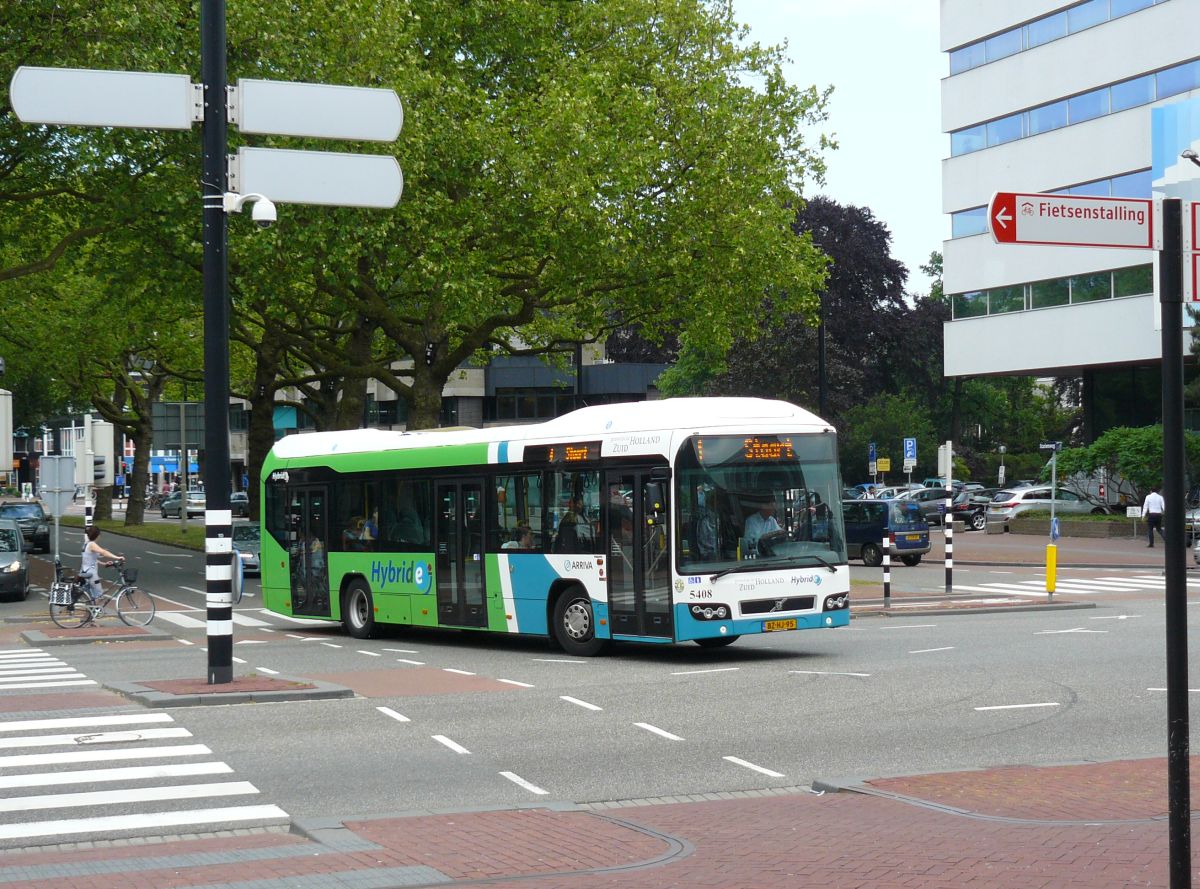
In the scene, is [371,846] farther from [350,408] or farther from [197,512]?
[197,512]

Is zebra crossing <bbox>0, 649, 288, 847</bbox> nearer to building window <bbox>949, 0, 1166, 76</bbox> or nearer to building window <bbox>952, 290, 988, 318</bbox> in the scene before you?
building window <bbox>949, 0, 1166, 76</bbox>

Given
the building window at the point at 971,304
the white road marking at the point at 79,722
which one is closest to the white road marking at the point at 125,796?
the white road marking at the point at 79,722

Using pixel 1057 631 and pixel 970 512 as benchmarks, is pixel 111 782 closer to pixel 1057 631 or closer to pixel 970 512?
pixel 1057 631

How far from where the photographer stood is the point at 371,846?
26.5 ft

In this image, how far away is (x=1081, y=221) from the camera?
569cm

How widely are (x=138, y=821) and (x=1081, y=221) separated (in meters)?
6.40

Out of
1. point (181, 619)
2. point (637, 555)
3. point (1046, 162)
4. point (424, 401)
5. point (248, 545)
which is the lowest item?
point (181, 619)

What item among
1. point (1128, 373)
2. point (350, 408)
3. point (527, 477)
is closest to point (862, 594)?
point (527, 477)

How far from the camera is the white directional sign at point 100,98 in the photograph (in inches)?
517

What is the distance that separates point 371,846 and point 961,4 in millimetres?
56219

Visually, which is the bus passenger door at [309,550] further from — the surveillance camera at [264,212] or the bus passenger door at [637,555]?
the surveillance camera at [264,212]

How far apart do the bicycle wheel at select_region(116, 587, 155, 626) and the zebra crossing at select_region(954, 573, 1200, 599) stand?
15071 mm

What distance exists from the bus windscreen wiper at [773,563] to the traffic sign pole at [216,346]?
550 cm

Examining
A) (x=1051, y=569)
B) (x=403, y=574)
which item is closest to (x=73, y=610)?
(x=403, y=574)
